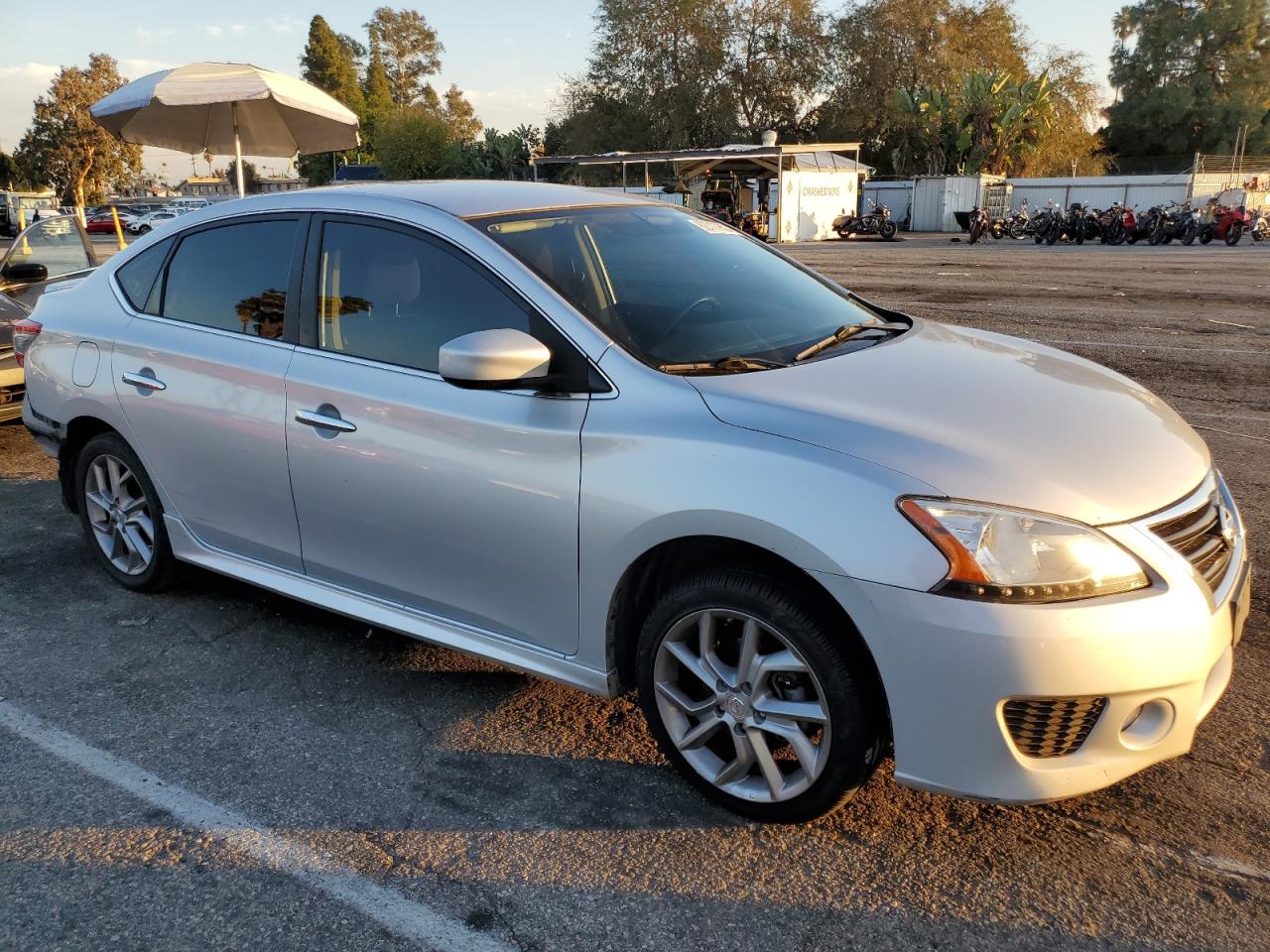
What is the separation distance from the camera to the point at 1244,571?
2.71m

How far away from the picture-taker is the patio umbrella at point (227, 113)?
9930mm

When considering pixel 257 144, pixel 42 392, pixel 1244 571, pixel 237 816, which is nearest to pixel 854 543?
pixel 1244 571

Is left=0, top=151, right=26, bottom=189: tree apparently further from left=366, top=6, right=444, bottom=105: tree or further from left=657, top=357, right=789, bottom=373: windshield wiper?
left=657, top=357, right=789, bottom=373: windshield wiper

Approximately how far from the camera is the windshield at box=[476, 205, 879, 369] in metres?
3.02

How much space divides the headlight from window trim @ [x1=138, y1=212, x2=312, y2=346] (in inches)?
89.1

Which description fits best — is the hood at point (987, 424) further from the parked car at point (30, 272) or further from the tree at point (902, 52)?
the tree at point (902, 52)

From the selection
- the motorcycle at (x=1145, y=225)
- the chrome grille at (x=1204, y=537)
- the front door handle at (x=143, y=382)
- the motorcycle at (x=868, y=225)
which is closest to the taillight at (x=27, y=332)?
the front door handle at (x=143, y=382)

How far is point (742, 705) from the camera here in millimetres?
2639

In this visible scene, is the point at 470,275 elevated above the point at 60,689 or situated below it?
above

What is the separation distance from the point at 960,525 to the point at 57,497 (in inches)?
214

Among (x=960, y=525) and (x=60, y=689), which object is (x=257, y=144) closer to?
(x=60, y=689)

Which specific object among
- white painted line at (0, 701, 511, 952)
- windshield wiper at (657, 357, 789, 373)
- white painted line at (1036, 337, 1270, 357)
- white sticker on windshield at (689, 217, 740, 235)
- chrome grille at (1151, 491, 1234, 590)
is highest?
white sticker on windshield at (689, 217, 740, 235)

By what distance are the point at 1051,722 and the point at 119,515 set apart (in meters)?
3.77

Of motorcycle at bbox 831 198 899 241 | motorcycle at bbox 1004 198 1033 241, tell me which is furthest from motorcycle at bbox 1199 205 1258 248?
motorcycle at bbox 831 198 899 241
